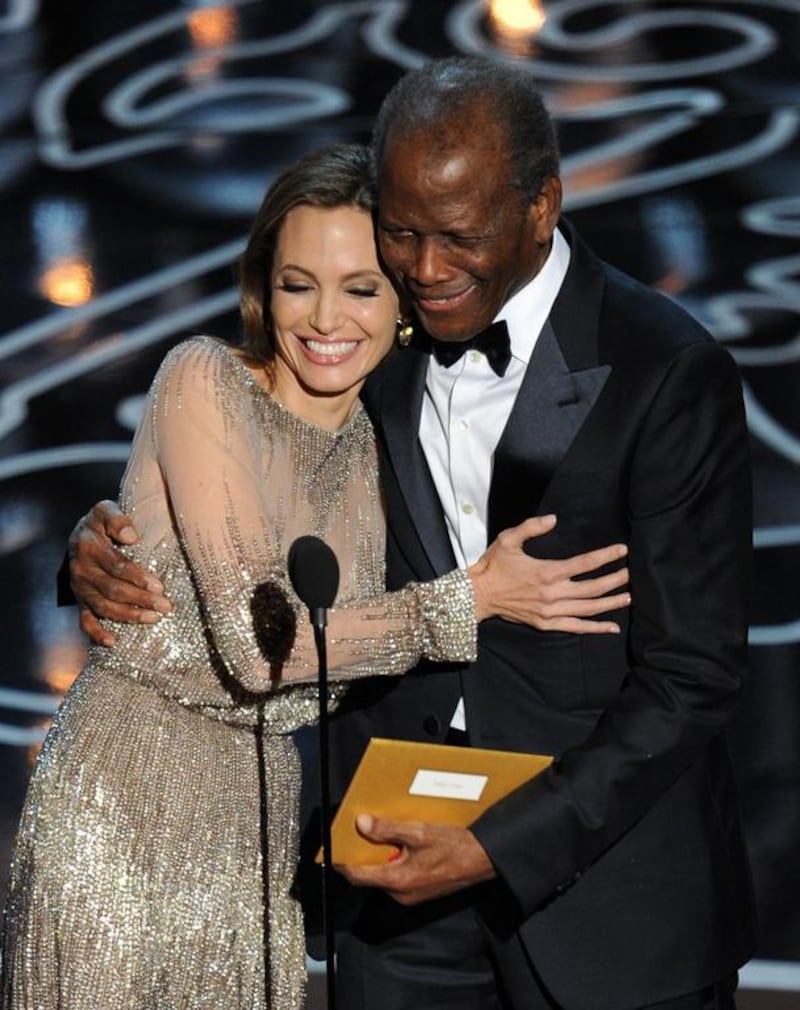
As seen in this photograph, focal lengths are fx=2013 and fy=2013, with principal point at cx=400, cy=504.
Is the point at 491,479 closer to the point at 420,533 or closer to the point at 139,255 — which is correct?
the point at 420,533

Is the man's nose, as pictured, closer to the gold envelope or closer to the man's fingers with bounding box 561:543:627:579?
the man's fingers with bounding box 561:543:627:579

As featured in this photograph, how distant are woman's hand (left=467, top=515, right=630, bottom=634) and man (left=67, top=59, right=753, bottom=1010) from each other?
0.04m

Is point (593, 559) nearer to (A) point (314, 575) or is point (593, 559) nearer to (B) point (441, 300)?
(B) point (441, 300)

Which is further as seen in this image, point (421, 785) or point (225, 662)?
point (225, 662)

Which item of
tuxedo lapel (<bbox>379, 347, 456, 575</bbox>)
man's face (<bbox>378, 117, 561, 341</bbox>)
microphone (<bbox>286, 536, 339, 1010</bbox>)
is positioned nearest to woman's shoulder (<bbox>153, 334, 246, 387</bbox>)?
tuxedo lapel (<bbox>379, 347, 456, 575</bbox>)

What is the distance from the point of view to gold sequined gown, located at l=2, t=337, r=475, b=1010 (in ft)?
10.3

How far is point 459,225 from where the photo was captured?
9.56 ft

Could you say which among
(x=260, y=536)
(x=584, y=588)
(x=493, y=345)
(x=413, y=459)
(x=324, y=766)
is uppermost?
(x=493, y=345)

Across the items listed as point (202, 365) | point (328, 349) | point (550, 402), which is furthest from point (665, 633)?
point (202, 365)

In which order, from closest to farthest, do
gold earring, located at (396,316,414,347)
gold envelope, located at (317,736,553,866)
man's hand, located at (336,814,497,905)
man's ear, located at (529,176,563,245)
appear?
gold envelope, located at (317,736,553,866)
man's hand, located at (336,814,497,905)
man's ear, located at (529,176,563,245)
gold earring, located at (396,316,414,347)

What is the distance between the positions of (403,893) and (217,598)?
54cm

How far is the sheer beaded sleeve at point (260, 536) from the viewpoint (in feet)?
10.2

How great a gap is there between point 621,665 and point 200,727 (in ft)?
2.26

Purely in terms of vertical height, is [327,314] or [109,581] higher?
[327,314]
